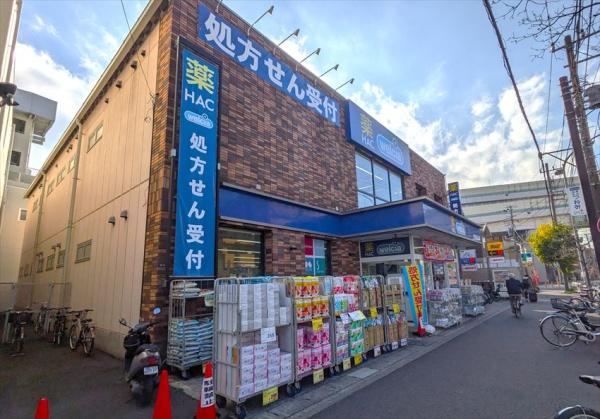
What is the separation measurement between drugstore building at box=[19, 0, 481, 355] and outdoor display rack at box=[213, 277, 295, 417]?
2333 millimetres

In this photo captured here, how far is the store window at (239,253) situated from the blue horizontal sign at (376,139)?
6.66 meters

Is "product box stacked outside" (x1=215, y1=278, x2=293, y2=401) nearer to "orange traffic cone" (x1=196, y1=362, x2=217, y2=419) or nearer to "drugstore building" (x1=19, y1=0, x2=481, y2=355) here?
"orange traffic cone" (x1=196, y1=362, x2=217, y2=419)

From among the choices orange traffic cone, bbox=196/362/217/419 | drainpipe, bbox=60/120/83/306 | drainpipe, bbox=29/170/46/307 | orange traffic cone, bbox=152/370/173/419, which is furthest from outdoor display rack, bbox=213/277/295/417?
drainpipe, bbox=29/170/46/307

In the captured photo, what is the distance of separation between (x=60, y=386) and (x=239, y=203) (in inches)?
202

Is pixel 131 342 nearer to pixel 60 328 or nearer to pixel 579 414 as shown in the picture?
pixel 579 414

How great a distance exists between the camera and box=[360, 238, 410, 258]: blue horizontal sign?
39.0ft

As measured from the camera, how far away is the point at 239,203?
8578 mm

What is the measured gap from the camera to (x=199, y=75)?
812 cm

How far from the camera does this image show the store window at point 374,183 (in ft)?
47.1

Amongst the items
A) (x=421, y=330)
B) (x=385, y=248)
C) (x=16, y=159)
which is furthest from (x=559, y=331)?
(x=16, y=159)

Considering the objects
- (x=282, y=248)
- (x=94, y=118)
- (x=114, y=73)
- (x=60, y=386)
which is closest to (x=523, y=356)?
(x=282, y=248)

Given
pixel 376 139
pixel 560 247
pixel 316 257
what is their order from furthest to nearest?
1. pixel 560 247
2. pixel 376 139
3. pixel 316 257

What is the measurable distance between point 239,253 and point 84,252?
6.85 m

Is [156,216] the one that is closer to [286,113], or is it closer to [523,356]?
[286,113]
